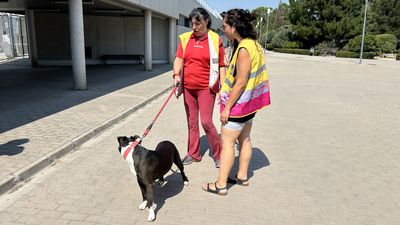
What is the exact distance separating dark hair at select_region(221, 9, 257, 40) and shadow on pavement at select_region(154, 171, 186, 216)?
1.85 metres

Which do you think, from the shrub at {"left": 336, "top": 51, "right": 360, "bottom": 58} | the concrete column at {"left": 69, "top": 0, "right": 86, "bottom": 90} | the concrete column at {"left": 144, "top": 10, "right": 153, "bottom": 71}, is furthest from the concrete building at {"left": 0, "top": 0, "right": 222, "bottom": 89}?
the shrub at {"left": 336, "top": 51, "right": 360, "bottom": 58}

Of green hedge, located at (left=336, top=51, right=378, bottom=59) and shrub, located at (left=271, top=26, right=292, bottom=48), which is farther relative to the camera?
shrub, located at (left=271, top=26, right=292, bottom=48)

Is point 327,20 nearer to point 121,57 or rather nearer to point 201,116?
point 121,57

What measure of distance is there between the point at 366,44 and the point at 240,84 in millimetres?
44365

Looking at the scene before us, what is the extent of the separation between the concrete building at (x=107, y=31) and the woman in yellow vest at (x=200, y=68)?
11804 millimetres

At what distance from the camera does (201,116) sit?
4.58 metres

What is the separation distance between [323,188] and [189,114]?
1903mm

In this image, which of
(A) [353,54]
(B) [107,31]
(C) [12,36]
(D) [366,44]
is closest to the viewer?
(B) [107,31]

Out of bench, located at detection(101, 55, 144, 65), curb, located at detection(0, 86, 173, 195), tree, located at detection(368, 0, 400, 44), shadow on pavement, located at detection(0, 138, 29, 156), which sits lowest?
curb, located at detection(0, 86, 173, 195)

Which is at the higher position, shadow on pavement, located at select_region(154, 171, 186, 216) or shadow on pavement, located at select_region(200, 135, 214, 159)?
shadow on pavement, located at select_region(200, 135, 214, 159)

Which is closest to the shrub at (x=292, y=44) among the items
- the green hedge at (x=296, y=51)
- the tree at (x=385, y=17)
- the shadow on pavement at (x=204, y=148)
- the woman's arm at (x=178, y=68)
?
the green hedge at (x=296, y=51)

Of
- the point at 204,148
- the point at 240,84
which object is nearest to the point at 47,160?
the point at 204,148

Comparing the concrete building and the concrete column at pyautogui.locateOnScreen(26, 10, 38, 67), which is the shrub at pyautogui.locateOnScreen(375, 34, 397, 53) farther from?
the concrete column at pyautogui.locateOnScreen(26, 10, 38, 67)

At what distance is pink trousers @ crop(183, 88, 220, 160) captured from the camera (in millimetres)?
4539
